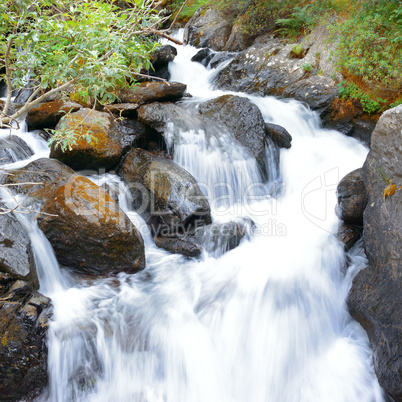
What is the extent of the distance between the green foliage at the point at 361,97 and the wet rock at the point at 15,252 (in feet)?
24.9

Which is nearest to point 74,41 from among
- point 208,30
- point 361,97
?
point 361,97

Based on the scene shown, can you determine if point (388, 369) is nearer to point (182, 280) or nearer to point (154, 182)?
point (182, 280)

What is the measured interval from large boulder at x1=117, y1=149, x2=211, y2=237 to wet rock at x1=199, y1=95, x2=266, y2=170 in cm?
185

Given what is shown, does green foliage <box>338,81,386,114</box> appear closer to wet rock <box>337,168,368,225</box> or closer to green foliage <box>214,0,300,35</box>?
wet rock <box>337,168,368,225</box>

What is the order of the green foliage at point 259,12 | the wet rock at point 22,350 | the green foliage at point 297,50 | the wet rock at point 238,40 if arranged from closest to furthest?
the wet rock at point 22,350
the green foliage at point 297,50
the green foliage at point 259,12
the wet rock at point 238,40

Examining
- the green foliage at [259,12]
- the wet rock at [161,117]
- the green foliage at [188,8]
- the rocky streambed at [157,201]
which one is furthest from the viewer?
the green foliage at [188,8]

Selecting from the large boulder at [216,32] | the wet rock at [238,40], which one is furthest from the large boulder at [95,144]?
the large boulder at [216,32]

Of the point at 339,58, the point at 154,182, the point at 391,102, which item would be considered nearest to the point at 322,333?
the point at 154,182

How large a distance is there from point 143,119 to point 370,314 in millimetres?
5121

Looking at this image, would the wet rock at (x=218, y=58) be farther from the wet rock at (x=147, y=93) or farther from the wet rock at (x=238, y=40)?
the wet rock at (x=147, y=93)

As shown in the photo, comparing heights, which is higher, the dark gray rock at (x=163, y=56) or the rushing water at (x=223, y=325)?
the dark gray rock at (x=163, y=56)

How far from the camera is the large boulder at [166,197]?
5.02m

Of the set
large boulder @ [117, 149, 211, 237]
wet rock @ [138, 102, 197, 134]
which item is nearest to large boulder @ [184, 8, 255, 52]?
wet rock @ [138, 102, 197, 134]

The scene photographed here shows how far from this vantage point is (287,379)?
11.2ft
